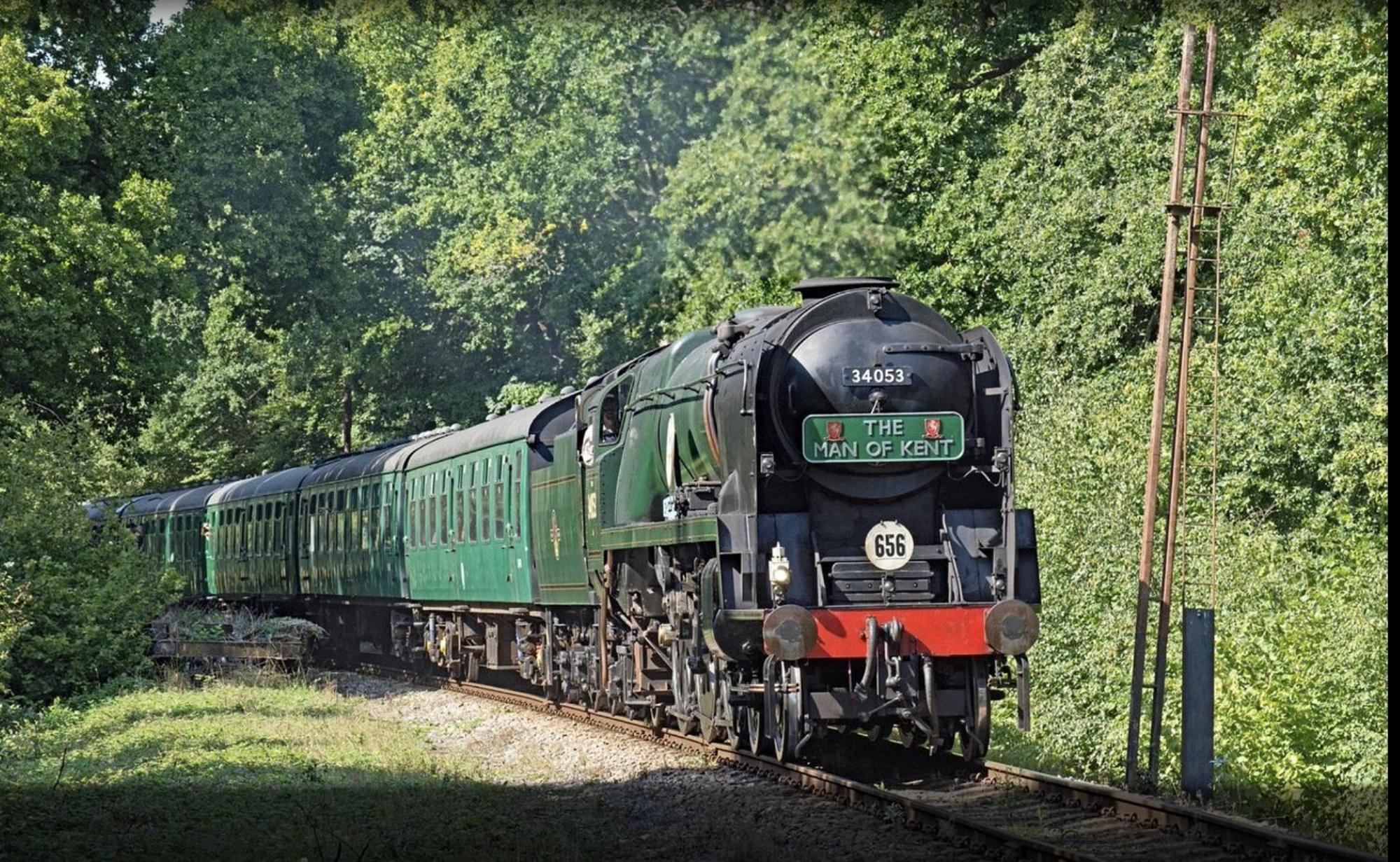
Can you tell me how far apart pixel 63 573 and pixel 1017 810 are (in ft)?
46.5

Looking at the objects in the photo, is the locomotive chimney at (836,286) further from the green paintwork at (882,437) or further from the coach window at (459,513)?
the coach window at (459,513)

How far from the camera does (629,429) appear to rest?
15.1 meters

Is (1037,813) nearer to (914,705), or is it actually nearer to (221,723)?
(914,705)

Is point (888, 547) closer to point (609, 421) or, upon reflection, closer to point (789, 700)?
point (789, 700)

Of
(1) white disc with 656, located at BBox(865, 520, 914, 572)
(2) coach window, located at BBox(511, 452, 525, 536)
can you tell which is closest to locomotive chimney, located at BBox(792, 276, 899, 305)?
(1) white disc with 656, located at BBox(865, 520, 914, 572)

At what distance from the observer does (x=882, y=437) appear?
1219cm

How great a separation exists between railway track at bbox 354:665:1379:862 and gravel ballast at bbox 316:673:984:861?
151 millimetres

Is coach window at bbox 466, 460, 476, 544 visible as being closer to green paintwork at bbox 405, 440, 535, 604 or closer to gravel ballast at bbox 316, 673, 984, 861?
green paintwork at bbox 405, 440, 535, 604

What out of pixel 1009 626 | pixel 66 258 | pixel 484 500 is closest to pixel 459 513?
pixel 484 500

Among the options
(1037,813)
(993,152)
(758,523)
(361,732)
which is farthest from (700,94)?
(1037,813)

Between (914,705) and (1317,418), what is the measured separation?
1009 cm

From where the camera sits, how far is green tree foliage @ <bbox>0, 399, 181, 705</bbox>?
20.1 meters

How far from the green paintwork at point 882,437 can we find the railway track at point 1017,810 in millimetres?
2235

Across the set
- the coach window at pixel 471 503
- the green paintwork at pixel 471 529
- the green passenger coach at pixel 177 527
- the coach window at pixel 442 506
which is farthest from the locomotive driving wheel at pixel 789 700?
the green passenger coach at pixel 177 527
